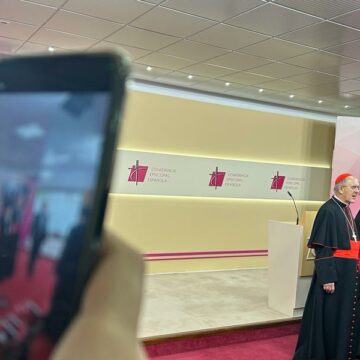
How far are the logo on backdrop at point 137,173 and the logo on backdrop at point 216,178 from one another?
1.08 meters

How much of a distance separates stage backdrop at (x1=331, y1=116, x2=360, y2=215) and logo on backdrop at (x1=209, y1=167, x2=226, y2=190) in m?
1.65

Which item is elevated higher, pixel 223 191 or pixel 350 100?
pixel 350 100

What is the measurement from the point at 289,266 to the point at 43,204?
172 inches

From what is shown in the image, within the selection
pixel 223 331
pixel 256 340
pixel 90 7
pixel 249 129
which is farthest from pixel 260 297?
pixel 90 7

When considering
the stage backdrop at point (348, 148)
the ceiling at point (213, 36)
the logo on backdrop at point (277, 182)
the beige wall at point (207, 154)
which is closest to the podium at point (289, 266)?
the stage backdrop at point (348, 148)

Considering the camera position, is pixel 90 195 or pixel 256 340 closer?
pixel 90 195

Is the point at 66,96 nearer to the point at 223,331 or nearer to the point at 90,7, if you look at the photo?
the point at 223,331

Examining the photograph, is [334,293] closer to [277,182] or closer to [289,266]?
[289,266]

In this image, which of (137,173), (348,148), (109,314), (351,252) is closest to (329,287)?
(351,252)

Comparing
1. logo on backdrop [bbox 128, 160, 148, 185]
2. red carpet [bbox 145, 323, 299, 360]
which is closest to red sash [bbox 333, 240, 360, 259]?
red carpet [bbox 145, 323, 299, 360]

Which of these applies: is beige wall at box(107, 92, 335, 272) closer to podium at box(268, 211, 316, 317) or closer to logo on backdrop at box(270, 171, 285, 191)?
logo on backdrop at box(270, 171, 285, 191)

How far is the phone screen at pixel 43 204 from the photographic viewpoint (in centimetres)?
32

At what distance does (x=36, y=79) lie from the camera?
1.22ft

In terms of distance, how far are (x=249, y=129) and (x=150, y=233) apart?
7.23ft
